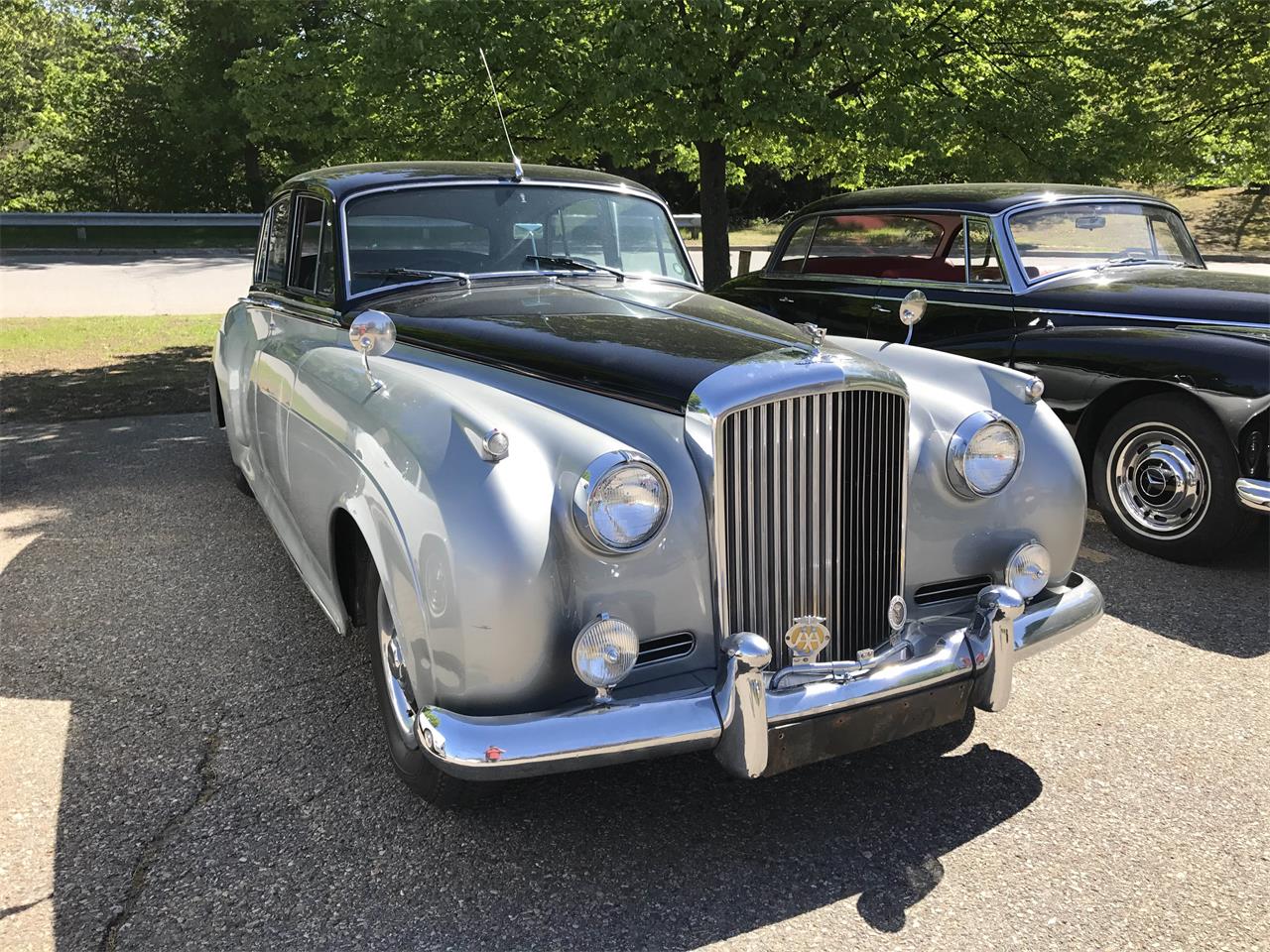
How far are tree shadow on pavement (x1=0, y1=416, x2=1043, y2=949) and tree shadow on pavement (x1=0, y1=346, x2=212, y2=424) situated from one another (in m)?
4.46

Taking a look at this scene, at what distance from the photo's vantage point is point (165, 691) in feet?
11.6

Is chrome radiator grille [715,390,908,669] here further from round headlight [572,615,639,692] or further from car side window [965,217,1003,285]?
car side window [965,217,1003,285]

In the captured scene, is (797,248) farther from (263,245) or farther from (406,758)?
(406,758)

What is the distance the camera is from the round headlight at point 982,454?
2992mm

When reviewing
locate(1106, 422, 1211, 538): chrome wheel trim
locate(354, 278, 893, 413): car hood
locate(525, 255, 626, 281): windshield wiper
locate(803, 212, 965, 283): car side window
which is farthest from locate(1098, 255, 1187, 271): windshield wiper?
locate(525, 255, 626, 281): windshield wiper

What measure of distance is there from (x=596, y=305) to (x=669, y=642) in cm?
149

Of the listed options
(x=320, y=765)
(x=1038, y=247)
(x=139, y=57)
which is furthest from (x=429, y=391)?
(x=139, y=57)

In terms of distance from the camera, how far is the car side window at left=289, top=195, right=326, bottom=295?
13.5 feet

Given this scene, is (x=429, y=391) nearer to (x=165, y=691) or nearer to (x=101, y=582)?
(x=165, y=691)

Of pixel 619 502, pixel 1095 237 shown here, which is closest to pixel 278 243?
pixel 619 502

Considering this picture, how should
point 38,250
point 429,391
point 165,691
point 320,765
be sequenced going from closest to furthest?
point 429,391, point 320,765, point 165,691, point 38,250

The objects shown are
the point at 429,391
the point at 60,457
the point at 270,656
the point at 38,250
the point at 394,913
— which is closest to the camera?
the point at 394,913

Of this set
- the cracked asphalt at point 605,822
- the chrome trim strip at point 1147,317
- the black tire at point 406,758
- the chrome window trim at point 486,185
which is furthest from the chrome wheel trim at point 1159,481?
the black tire at point 406,758

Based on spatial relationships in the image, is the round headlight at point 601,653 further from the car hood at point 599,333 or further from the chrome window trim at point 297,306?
the chrome window trim at point 297,306
